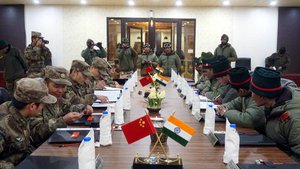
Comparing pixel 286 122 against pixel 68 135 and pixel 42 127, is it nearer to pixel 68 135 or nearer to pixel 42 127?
pixel 68 135

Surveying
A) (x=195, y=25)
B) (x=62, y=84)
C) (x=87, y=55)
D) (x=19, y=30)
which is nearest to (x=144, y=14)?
(x=195, y=25)

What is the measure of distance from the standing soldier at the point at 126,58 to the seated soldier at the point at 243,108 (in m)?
5.05

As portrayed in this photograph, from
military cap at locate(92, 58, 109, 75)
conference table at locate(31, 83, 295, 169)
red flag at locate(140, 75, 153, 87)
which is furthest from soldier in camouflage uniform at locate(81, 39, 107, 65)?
conference table at locate(31, 83, 295, 169)

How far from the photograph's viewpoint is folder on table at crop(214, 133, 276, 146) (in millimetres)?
1977

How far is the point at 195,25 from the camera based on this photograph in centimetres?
996

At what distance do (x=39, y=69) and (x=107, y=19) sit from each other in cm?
441

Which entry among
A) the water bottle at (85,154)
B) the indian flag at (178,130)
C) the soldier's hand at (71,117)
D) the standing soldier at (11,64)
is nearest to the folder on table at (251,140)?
the indian flag at (178,130)

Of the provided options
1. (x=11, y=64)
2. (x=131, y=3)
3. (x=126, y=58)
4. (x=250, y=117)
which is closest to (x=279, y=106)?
(x=250, y=117)

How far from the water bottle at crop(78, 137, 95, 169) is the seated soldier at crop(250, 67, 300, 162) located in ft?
3.93

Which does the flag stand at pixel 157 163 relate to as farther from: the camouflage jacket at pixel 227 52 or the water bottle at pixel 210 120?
the camouflage jacket at pixel 227 52

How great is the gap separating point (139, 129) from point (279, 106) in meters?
1.03

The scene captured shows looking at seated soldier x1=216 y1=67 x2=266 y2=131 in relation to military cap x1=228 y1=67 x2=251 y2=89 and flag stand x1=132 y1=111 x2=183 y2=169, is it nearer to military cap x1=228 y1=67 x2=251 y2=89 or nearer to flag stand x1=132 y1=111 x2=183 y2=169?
military cap x1=228 y1=67 x2=251 y2=89

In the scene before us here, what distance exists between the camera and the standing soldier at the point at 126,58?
25.0 feet

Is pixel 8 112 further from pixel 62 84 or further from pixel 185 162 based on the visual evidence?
pixel 185 162
